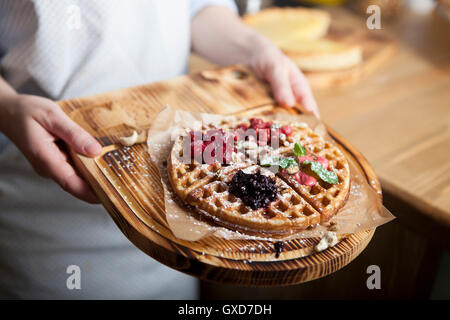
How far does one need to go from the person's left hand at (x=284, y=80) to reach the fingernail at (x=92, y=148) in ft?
2.17

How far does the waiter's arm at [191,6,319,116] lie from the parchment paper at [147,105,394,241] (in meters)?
0.20

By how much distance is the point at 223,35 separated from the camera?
189cm

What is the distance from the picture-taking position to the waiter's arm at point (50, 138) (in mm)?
1223

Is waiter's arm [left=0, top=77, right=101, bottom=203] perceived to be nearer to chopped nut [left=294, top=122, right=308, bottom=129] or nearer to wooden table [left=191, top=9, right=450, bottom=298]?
chopped nut [left=294, top=122, right=308, bottom=129]

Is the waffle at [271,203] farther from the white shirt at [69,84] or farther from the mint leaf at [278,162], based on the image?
the white shirt at [69,84]

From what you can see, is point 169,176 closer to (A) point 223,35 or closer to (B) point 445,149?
(A) point 223,35

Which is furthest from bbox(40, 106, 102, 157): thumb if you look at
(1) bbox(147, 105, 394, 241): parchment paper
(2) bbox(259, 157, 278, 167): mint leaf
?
(2) bbox(259, 157, 278, 167): mint leaf

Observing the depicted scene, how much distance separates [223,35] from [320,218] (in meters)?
1.10

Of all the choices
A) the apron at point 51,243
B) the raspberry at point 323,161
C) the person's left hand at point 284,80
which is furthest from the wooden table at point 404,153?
the apron at point 51,243

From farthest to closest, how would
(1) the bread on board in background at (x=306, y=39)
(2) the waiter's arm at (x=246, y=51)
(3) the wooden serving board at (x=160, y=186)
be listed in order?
(1) the bread on board in background at (x=306, y=39) → (2) the waiter's arm at (x=246, y=51) → (3) the wooden serving board at (x=160, y=186)

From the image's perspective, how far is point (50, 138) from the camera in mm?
1287

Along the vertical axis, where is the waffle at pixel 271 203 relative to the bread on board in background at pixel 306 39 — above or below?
below

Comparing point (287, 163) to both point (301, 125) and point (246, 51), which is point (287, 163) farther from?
point (246, 51)
